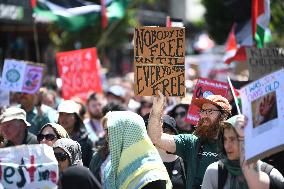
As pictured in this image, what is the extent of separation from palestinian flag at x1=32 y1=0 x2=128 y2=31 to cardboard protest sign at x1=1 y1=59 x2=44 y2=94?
74.4 inches

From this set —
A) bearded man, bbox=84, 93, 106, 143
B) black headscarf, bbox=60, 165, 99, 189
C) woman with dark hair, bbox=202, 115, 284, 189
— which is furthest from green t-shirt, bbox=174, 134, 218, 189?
bearded man, bbox=84, 93, 106, 143

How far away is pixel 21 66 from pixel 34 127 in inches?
84.8

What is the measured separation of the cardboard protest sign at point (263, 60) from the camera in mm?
10281

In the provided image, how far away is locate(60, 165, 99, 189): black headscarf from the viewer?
4.66m

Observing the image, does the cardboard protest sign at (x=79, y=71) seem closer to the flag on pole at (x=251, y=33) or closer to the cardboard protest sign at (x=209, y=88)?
the flag on pole at (x=251, y=33)

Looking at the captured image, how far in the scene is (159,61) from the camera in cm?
661

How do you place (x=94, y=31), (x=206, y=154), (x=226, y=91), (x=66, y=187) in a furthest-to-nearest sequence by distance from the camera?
1. (x=94, y=31)
2. (x=226, y=91)
3. (x=206, y=154)
4. (x=66, y=187)

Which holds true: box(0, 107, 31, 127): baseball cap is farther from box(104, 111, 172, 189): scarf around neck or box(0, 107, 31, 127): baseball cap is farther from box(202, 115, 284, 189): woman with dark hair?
box(202, 115, 284, 189): woman with dark hair

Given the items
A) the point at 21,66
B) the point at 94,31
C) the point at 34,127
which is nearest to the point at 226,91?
the point at 34,127

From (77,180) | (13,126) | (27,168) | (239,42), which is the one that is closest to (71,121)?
(13,126)

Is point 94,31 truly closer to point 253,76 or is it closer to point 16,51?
point 16,51

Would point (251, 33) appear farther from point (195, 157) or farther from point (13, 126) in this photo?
point (195, 157)

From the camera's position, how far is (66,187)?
4684 millimetres

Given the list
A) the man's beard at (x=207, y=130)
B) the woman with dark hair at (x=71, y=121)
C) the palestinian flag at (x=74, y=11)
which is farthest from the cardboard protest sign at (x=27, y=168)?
the palestinian flag at (x=74, y=11)
